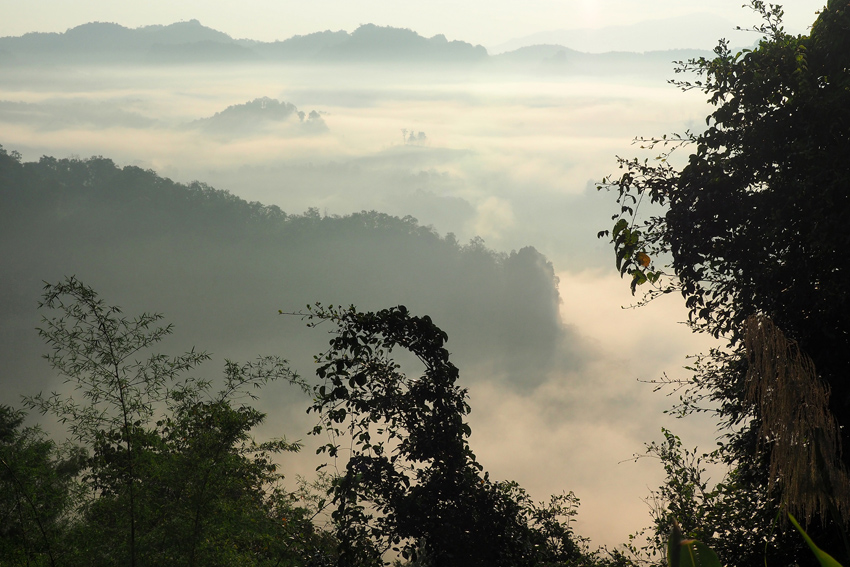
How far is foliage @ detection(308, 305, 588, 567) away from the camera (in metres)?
5.59

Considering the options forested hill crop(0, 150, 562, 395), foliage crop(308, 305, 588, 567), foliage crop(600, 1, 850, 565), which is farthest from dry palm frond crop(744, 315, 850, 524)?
forested hill crop(0, 150, 562, 395)

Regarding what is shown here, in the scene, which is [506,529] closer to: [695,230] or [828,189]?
[695,230]

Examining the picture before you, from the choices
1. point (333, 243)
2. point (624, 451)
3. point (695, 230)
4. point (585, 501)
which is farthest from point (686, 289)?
point (624, 451)

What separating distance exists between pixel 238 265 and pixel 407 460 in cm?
7716

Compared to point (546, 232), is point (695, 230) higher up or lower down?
lower down

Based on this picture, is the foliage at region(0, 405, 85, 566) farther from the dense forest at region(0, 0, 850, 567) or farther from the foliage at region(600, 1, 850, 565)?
the foliage at region(600, 1, 850, 565)

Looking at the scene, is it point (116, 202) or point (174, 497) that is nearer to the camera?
point (174, 497)

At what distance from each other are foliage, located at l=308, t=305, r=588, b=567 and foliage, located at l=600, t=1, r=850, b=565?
2014mm

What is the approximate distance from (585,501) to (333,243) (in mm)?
43149

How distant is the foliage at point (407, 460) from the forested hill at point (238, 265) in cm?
6466

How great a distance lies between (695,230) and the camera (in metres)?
5.98

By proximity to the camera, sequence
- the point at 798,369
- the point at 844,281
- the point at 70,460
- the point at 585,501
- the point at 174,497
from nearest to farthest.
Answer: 1. the point at 798,369
2. the point at 844,281
3. the point at 174,497
4. the point at 70,460
5. the point at 585,501

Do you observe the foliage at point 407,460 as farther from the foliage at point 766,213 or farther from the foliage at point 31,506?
the foliage at point 31,506

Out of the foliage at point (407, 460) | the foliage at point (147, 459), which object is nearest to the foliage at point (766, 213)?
the foliage at point (407, 460)
